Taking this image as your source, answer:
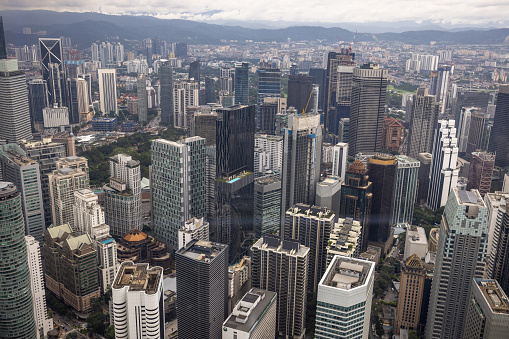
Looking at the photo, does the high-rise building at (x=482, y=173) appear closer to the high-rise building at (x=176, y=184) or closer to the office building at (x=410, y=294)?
the office building at (x=410, y=294)

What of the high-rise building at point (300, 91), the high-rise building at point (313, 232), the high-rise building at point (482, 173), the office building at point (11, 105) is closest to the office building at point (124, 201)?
the high-rise building at point (313, 232)

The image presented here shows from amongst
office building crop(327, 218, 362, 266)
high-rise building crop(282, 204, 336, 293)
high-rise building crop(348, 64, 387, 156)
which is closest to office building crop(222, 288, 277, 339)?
office building crop(327, 218, 362, 266)

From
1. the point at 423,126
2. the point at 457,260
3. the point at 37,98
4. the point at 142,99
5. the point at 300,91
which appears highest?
the point at 300,91

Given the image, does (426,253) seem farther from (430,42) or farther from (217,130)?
(430,42)

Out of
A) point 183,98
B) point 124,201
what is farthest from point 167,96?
point 124,201

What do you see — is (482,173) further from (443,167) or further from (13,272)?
(13,272)

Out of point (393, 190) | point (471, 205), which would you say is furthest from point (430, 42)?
point (471, 205)
